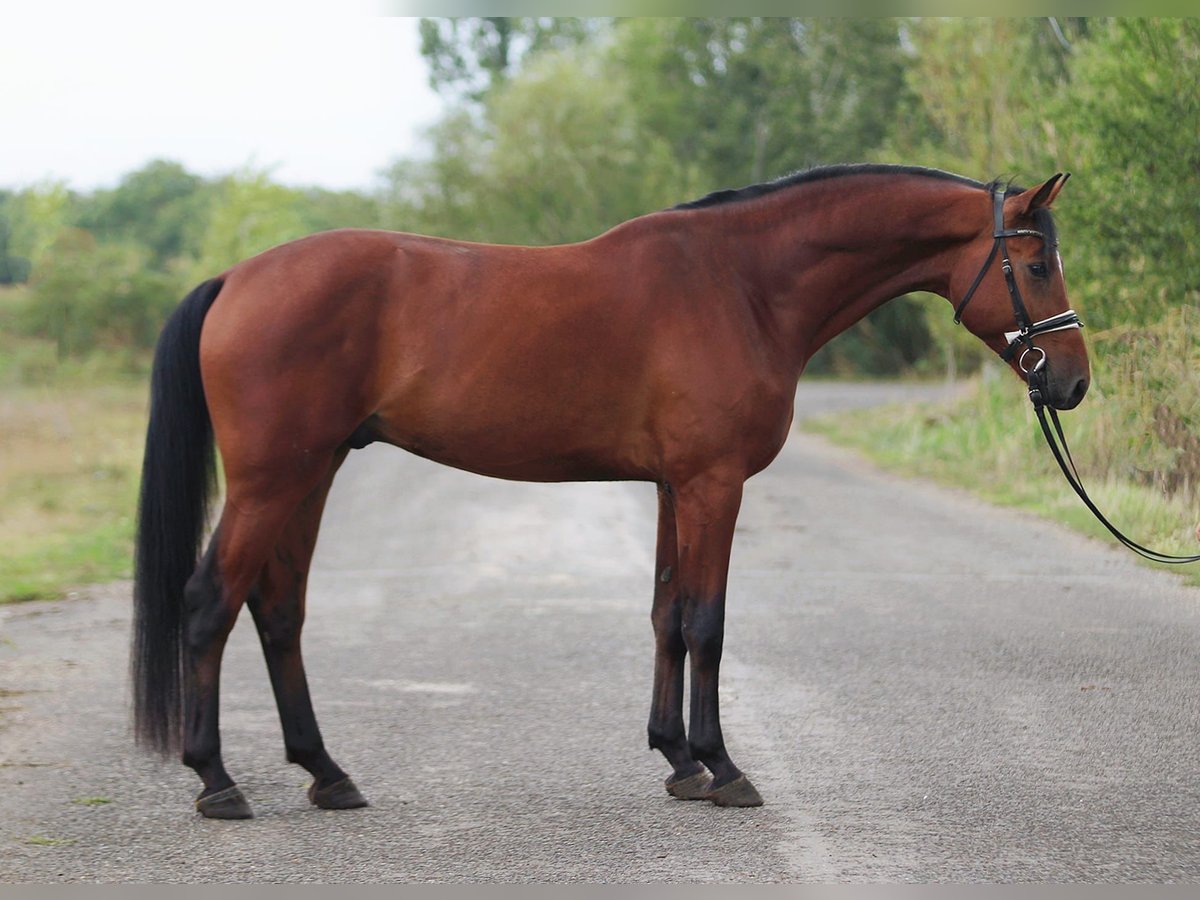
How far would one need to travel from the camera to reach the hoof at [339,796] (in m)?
4.32

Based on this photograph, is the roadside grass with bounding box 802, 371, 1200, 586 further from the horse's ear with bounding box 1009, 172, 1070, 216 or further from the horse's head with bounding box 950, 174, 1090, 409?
the horse's ear with bounding box 1009, 172, 1070, 216

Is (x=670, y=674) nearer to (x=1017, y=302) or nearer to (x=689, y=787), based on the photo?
(x=689, y=787)

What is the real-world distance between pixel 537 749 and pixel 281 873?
1.49 metres

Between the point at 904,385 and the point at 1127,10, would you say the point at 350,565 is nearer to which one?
the point at 1127,10

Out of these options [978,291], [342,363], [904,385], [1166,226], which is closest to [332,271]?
[342,363]

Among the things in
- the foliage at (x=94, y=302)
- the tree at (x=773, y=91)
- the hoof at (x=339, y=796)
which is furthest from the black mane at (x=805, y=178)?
the tree at (x=773, y=91)

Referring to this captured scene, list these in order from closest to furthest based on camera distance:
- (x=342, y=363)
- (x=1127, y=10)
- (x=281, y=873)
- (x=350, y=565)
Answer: (x=281, y=873), (x=342, y=363), (x=1127, y=10), (x=350, y=565)

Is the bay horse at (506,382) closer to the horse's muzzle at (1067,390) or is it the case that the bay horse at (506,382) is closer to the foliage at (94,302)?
the horse's muzzle at (1067,390)

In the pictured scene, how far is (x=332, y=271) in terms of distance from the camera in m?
4.35

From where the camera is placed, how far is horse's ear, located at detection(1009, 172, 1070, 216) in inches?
169

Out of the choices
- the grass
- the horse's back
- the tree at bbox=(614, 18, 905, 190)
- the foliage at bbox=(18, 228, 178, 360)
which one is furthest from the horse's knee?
the tree at bbox=(614, 18, 905, 190)

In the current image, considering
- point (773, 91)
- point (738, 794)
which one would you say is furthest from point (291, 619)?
point (773, 91)

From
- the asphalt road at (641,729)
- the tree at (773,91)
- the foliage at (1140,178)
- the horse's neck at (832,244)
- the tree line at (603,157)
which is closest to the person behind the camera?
the asphalt road at (641,729)

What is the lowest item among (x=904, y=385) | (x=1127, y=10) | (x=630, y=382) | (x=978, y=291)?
(x=904, y=385)
